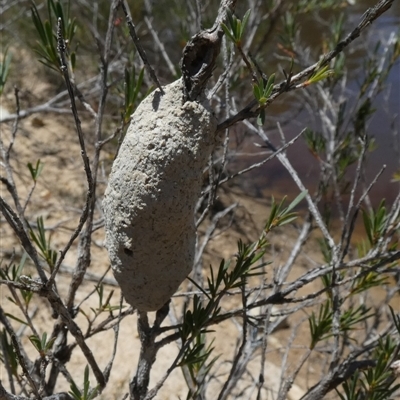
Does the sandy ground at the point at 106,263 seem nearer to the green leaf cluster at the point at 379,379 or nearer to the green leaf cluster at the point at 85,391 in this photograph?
the green leaf cluster at the point at 379,379

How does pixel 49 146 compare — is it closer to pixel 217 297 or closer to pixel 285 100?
pixel 285 100

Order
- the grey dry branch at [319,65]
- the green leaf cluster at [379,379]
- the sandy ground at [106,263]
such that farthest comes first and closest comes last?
the sandy ground at [106,263], the green leaf cluster at [379,379], the grey dry branch at [319,65]

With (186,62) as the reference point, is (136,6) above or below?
above

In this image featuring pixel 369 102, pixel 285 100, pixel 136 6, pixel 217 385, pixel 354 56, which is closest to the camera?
pixel 369 102

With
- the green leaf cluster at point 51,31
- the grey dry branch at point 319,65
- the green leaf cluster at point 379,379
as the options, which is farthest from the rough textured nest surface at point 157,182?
the green leaf cluster at point 379,379

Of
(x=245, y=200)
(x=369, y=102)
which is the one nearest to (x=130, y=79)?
(x=369, y=102)

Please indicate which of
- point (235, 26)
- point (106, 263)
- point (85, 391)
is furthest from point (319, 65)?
point (106, 263)

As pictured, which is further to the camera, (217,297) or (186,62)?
(217,297)

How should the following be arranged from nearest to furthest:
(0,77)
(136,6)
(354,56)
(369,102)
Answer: (0,77)
(369,102)
(136,6)
(354,56)

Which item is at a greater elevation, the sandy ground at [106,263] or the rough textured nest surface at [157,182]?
the sandy ground at [106,263]
